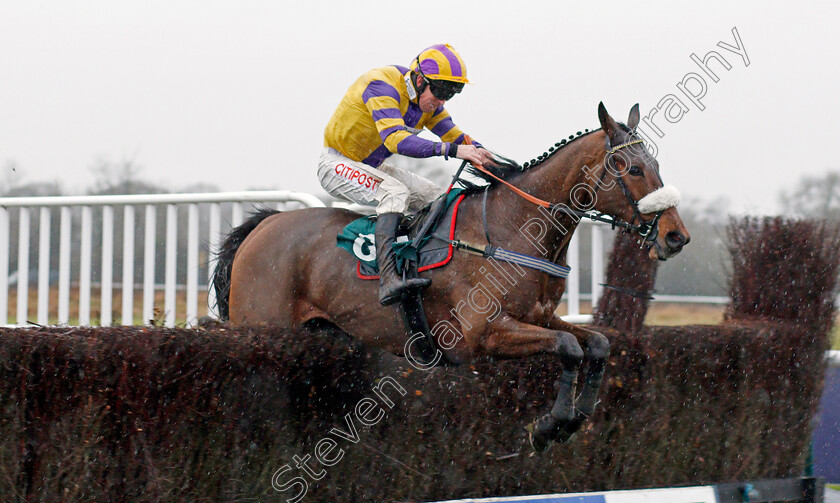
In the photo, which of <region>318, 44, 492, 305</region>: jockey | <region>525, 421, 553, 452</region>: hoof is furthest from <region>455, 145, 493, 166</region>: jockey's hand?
<region>525, 421, 553, 452</region>: hoof

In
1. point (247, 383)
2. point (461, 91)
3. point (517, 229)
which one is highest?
point (461, 91)

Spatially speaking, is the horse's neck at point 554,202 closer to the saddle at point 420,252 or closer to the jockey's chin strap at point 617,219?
the jockey's chin strap at point 617,219

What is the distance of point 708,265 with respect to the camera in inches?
711

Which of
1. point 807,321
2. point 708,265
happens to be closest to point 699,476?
point 807,321

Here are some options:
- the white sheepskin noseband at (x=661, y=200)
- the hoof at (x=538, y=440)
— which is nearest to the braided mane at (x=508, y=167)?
the white sheepskin noseband at (x=661, y=200)

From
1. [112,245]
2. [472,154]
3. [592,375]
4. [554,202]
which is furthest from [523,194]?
[112,245]

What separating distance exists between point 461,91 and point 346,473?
6.58 feet

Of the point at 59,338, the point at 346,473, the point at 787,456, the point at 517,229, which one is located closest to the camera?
the point at 59,338

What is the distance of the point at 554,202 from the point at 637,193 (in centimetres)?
46

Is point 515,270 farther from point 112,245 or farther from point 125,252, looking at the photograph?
point 112,245

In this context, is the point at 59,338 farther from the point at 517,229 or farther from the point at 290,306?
the point at 517,229

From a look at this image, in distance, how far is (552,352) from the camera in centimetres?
372

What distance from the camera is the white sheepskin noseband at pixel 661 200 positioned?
11.7ft

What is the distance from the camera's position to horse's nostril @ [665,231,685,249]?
353cm
